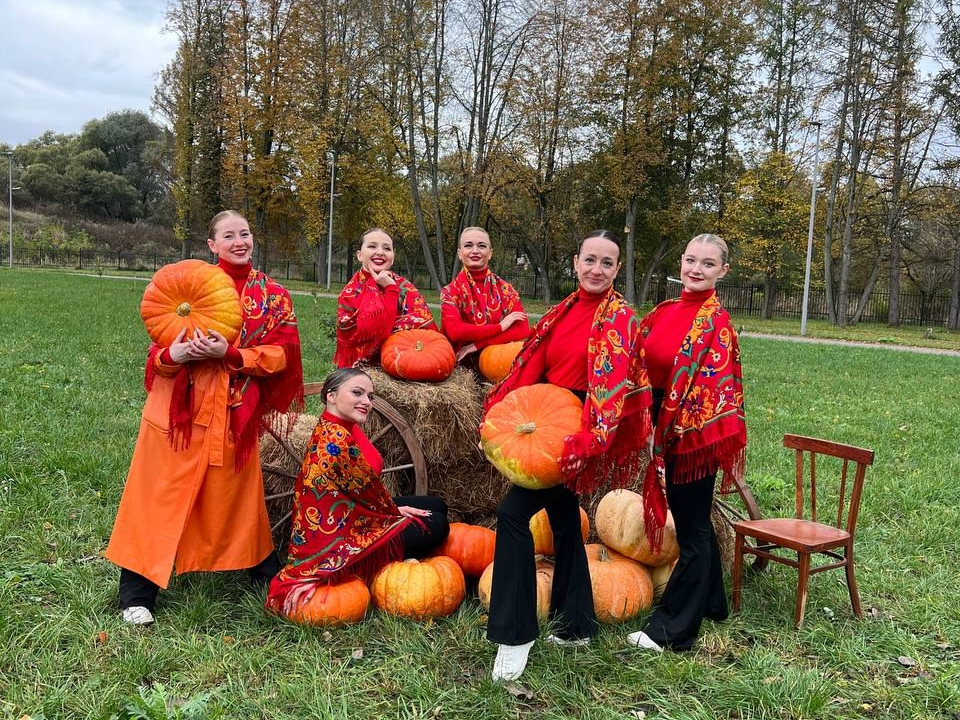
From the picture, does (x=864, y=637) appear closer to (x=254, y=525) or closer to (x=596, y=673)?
(x=596, y=673)

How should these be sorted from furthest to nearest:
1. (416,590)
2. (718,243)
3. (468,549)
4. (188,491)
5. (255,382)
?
1. (468,549)
2. (255,382)
3. (416,590)
4. (188,491)
5. (718,243)

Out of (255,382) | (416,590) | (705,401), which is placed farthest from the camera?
(255,382)

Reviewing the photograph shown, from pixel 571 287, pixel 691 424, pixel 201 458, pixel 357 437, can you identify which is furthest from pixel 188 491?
pixel 571 287

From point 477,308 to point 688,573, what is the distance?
238 cm

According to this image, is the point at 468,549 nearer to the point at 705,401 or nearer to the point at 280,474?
the point at 280,474

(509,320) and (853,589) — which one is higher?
(509,320)

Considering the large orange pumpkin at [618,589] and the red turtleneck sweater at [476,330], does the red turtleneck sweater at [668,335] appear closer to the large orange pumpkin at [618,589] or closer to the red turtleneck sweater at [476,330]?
the large orange pumpkin at [618,589]

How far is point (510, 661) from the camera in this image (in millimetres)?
3180

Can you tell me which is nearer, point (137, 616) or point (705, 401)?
point (705, 401)

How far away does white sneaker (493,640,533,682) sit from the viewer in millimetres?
3174

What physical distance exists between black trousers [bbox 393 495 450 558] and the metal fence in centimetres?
2216

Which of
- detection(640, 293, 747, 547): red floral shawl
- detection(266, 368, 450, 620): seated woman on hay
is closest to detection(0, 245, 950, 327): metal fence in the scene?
detection(640, 293, 747, 547): red floral shawl

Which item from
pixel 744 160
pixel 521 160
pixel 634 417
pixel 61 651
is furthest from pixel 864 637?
pixel 744 160

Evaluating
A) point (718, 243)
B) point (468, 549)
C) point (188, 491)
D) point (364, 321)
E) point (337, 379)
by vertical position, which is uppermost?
point (718, 243)
